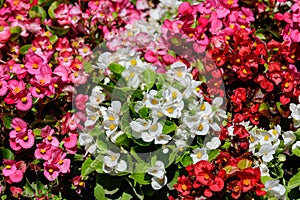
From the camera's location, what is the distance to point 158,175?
7.77 ft

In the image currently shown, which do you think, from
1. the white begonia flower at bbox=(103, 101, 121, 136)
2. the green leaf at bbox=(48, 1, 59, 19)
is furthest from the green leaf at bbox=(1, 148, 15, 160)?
the green leaf at bbox=(48, 1, 59, 19)

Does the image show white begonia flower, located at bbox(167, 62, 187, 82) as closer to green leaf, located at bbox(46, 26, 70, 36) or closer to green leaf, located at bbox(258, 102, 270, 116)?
green leaf, located at bbox(258, 102, 270, 116)

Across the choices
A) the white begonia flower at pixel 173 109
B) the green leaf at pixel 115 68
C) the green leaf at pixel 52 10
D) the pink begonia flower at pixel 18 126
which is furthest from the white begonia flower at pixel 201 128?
the green leaf at pixel 52 10

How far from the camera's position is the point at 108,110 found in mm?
2422

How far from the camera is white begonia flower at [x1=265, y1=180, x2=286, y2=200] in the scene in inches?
93.0

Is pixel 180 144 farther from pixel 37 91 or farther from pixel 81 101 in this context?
pixel 37 91

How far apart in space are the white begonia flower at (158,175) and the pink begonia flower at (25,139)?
0.62m

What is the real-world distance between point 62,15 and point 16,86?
0.75m

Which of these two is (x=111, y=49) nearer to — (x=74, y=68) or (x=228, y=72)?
(x=74, y=68)

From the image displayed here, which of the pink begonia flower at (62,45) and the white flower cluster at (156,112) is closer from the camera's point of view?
the white flower cluster at (156,112)

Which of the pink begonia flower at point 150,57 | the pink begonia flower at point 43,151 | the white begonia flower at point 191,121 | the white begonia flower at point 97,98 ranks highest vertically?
the pink begonia flower at point 150,57

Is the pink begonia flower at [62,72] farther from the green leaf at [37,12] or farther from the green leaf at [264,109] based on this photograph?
the green leaf at [264,109]

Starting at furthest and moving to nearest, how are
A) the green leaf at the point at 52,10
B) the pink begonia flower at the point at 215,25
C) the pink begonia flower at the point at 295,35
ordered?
the green leaf at the point at 52,10, the pink begonia flower at the point at 215,25, the pink begonia flower at the point at 295,35

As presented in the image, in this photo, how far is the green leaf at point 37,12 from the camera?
3195 mm
